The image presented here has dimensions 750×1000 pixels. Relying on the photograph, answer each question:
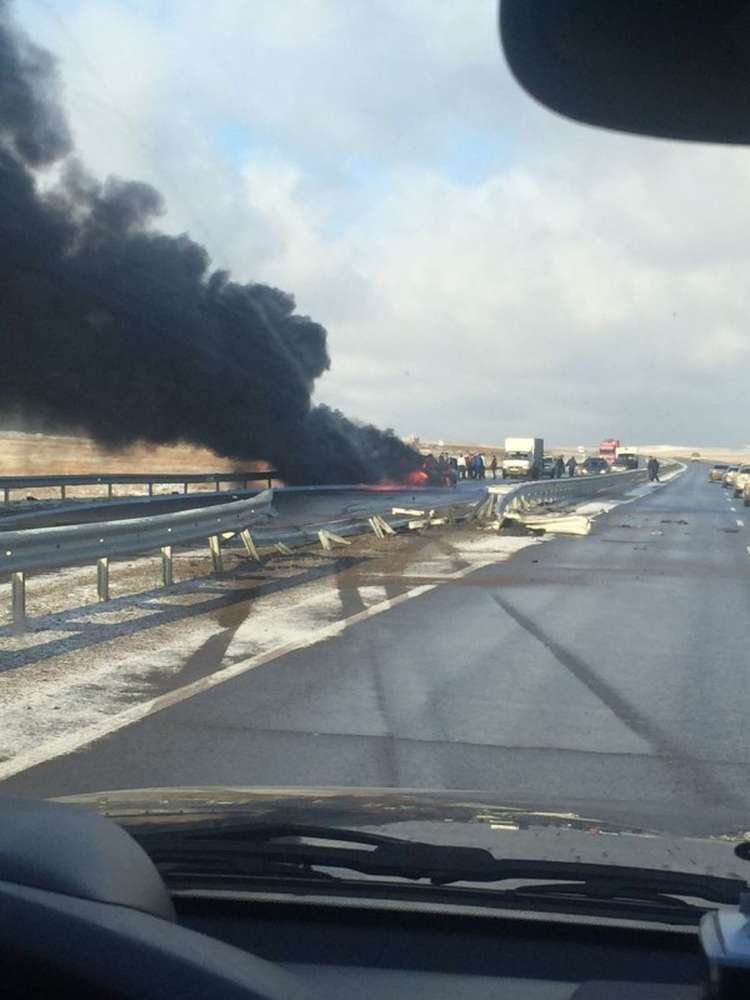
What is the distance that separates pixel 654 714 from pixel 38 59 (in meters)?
29.9

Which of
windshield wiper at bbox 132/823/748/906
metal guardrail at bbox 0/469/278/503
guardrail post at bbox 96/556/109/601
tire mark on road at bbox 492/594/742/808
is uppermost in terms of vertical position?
metal guardrail at bbox 0/469/278/503

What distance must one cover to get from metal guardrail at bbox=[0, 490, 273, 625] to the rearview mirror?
8430mm

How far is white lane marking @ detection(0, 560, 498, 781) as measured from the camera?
6957 millimetres

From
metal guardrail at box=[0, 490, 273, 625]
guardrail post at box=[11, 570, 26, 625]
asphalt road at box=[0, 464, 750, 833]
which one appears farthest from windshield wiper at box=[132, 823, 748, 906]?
guardrail post at box=[11, 570, 26, 625]

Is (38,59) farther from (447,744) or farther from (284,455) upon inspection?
(447,744)

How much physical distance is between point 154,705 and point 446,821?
4.84 metres

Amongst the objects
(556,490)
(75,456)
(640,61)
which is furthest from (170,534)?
(75,456)

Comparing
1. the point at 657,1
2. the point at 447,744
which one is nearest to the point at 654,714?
the point at 447,744

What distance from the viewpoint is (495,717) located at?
8.21 meters

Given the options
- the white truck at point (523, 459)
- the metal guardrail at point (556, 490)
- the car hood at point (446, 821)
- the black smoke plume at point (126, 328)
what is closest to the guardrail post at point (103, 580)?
the car hood at point (446, 821)

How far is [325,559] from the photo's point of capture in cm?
1919

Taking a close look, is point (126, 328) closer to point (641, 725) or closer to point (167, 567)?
point (167, 567)

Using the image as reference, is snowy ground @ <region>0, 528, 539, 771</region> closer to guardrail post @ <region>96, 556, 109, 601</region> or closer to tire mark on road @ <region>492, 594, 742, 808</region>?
guardrail post @ <region>96, 556, 109, 601</region>

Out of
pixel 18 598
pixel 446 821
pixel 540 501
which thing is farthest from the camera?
pixel 540 501
